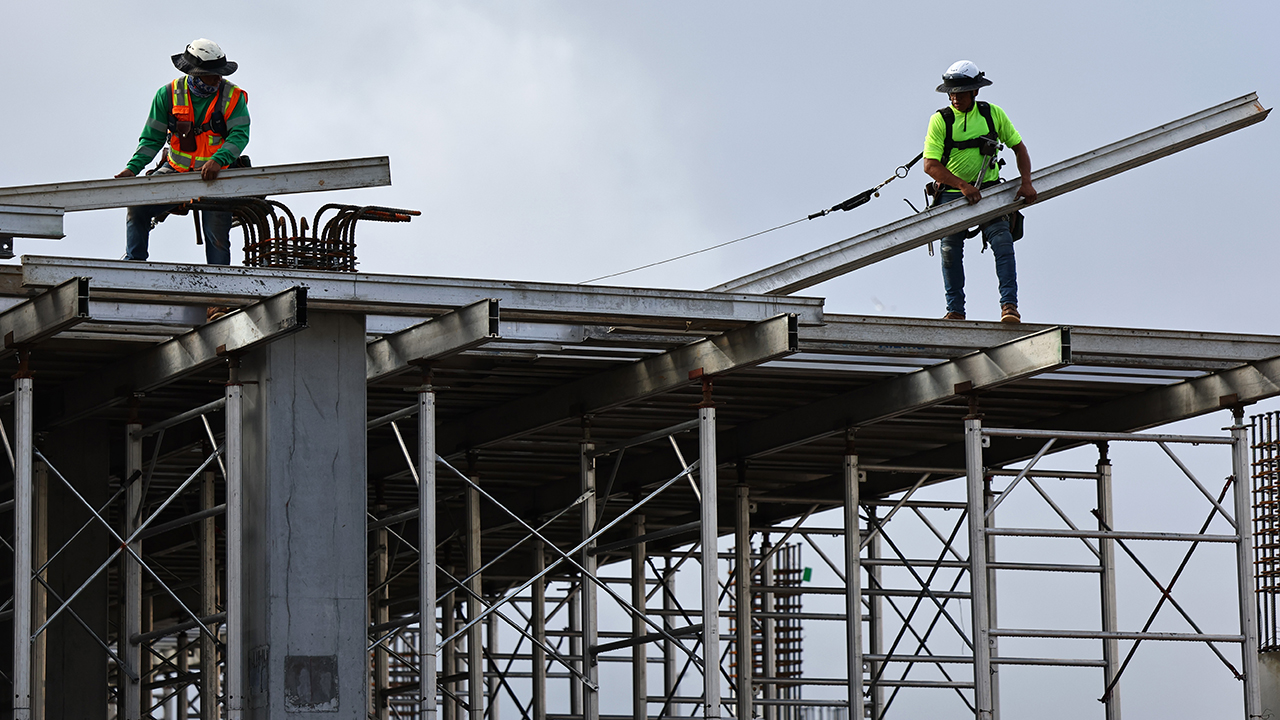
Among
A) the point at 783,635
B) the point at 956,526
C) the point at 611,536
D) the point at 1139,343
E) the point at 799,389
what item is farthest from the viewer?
the point at 783,635

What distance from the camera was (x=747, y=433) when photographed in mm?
22500

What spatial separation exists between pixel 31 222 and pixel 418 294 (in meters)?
3.17

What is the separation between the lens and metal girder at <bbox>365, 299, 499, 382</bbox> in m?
16.1

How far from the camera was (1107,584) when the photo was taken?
21.4m

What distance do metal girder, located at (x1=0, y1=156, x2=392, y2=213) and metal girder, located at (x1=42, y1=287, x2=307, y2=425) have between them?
1.26 metres

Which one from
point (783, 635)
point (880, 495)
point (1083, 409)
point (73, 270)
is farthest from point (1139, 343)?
point (783, 635)

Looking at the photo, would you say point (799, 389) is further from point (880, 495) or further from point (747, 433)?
point (880, 495)

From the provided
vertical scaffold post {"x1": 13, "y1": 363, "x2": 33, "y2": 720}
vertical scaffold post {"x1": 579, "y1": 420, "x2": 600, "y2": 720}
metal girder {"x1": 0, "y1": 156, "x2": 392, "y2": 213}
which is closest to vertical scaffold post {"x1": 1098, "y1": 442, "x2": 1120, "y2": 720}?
vertical scaffold post {"x1": 579, "y1": 420, "x2": 600, "y2": 720}

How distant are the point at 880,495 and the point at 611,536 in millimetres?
5794

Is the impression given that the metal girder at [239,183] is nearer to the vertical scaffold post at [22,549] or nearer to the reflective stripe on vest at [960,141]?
the vertical scaffold post at [22,549]

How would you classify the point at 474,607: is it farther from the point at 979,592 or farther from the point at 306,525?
the point at 979,592

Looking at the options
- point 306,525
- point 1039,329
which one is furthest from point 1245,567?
point 306,525

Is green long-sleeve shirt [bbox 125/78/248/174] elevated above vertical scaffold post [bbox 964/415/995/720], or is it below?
above

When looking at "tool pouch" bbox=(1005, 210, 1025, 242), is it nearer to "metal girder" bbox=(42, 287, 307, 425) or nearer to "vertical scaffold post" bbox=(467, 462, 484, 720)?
"vertical scaffold post" bbox=(467, 462, 484, 720)
